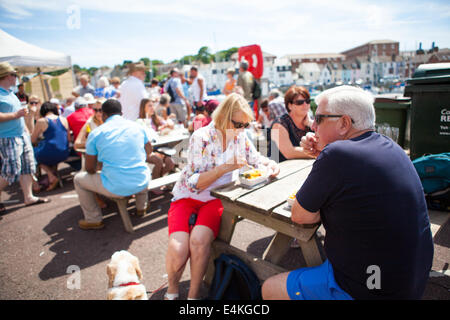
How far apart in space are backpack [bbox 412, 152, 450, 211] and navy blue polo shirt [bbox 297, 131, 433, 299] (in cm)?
89

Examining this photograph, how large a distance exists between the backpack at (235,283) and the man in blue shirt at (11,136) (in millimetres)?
3803

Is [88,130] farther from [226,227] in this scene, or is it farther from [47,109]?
[226,227]

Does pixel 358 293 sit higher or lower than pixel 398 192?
lower

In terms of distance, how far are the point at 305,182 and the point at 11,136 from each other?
4507mm

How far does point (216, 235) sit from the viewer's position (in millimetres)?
2346

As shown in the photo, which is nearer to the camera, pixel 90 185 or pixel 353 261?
pixel 353 261

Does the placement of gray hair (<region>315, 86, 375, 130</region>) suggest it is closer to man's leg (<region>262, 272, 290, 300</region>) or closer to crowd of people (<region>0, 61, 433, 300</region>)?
crowd of people (<region>0, 61, 433, 300</region>)

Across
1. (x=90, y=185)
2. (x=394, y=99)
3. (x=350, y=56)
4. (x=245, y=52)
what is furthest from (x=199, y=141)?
(x=350, y=56)

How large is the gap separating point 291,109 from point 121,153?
2068 millimetres

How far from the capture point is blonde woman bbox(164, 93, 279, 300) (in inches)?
84.0

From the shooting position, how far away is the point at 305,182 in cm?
142

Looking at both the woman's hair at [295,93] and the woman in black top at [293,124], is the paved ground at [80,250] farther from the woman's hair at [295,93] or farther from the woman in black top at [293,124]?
the woman's hair at [295,93]
